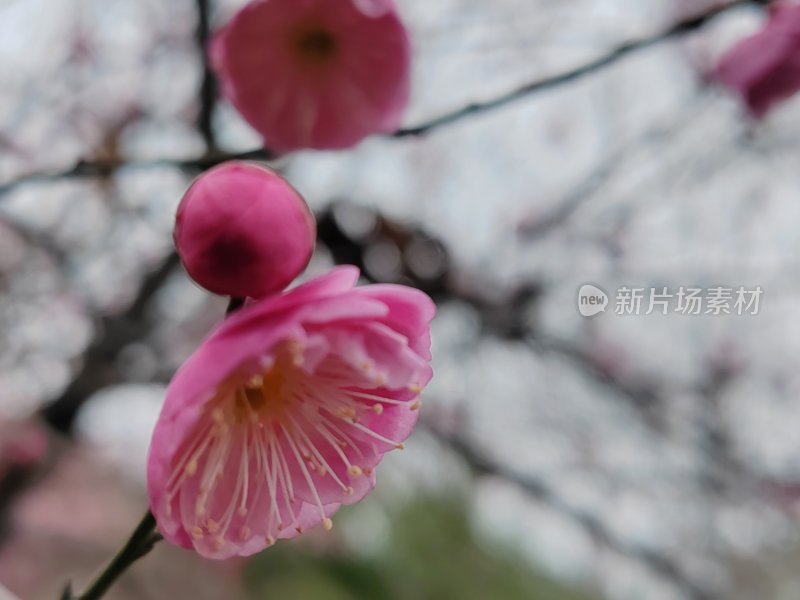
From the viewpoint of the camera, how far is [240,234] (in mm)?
307

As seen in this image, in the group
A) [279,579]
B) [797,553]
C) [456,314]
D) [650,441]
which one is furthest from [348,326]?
[797,553]

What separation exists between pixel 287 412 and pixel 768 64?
739mm

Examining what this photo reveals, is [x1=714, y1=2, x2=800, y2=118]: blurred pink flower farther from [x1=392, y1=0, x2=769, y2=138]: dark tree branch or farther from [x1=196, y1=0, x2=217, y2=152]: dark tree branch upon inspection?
[x1=196, y1=0, x2=217, y2=152]: dark tree branch

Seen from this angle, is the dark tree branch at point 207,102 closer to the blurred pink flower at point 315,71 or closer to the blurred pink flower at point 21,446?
the blurred pink flower at point 315,71

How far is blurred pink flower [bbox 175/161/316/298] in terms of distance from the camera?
0.31 metres

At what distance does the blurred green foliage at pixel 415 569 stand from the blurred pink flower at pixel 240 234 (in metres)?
1.67

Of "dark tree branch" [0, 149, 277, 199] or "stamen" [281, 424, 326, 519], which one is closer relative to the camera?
"stamen" [281, 424, 326, 519]

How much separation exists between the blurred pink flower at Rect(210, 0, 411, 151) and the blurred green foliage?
1.40 meters

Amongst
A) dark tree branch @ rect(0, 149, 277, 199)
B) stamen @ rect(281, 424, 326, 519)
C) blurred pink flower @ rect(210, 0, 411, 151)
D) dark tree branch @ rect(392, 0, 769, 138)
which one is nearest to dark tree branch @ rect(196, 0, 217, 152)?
blurred pink flower @ rect(210, 0, 411, 151)

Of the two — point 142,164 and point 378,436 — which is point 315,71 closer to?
point 142,164

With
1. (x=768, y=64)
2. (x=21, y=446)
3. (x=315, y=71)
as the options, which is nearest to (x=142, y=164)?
(x=315, y=71)

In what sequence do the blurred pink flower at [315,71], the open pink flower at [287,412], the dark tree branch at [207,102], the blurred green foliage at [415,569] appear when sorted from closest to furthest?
the open pink flower at [287,412], the blurred pink flower at [315,71], the dark tree branch at [207,102], the blurred green foliage at [415,569]

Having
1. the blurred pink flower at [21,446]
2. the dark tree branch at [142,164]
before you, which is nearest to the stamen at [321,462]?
the dark tree branch at [142,164]

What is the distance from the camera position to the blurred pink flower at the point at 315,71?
70cm
